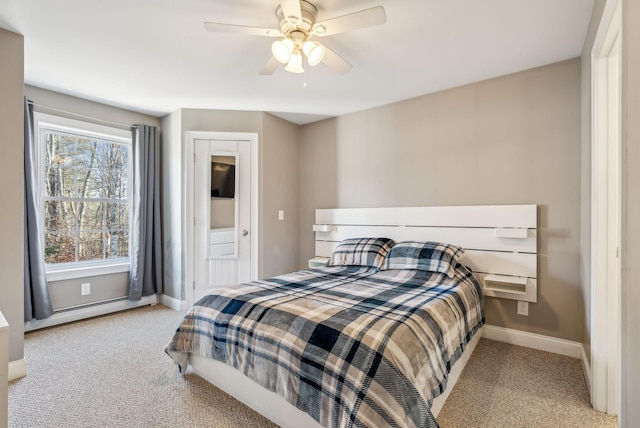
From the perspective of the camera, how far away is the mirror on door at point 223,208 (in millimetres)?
3686

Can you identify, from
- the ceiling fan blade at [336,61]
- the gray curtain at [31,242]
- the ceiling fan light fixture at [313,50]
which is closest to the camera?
the ceiling fan light fixture at [313,50]

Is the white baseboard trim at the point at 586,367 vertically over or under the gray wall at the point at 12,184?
under

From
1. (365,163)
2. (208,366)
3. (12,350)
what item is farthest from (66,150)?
(365,163)

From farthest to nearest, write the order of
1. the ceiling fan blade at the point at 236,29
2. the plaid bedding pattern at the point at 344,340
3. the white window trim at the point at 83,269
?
the white window trim at the point at 83,269 → the ceiling fan blade at the point at 236,29 → the plaid bedding pattern at the point at 344,340

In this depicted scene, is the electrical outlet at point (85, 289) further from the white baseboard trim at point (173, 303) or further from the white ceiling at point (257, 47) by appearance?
the white ceiling at point (257, 47)

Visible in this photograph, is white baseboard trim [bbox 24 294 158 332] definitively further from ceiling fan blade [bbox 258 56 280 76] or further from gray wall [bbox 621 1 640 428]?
gray wall [bbox 621 1 640 428]

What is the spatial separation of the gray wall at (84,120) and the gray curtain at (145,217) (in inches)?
5.6

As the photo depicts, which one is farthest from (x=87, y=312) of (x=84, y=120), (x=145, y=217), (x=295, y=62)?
(x=295, y=62)

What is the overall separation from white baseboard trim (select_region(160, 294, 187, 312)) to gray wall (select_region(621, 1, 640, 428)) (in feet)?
12.3

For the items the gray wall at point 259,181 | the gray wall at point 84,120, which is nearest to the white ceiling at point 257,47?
the gray wall at point 84,120

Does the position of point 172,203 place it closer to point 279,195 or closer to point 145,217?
point 145,217

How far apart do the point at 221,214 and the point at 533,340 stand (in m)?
3.38

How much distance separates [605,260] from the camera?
5.97 feet

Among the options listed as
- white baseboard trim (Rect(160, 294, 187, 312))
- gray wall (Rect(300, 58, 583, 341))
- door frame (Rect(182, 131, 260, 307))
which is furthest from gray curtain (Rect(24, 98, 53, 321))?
gray wall (Rect(300, 58, 583, 341))
